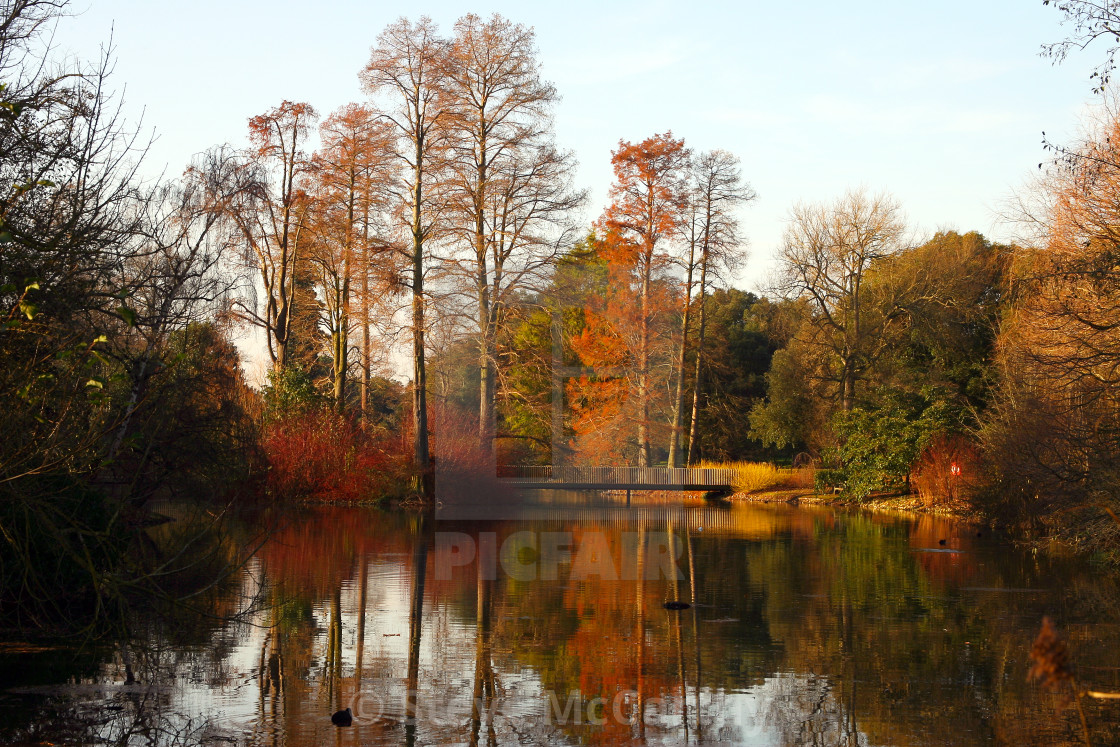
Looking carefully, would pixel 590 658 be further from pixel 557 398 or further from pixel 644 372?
pixel 557 398

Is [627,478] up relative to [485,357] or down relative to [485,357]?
down

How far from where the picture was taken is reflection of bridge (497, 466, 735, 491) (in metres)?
37.2

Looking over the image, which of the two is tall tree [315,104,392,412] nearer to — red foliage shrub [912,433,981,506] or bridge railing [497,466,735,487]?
bridge railing [497,466,735,487]

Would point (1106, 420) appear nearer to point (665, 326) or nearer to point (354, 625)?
point (354, 625)

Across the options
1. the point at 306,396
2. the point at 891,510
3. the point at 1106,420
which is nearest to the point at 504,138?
the point at 306,396

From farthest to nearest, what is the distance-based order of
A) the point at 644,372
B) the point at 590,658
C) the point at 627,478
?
the point at 644,372 < the point at 627,478 < the point at 590,658

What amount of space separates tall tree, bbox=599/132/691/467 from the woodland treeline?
123 mm

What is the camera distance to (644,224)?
42.3 m

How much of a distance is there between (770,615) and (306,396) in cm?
2320

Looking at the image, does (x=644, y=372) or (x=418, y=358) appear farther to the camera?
(x=644, y=372)

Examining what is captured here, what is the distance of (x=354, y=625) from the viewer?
442 inches

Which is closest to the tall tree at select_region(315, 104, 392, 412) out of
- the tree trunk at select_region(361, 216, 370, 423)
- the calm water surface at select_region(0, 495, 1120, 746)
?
the tree trunk at select_region(361, 216, 370, 423)

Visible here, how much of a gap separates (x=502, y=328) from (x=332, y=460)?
688 cm

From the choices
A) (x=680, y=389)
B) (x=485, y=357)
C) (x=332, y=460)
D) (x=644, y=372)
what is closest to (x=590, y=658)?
(x=332, y=460)
